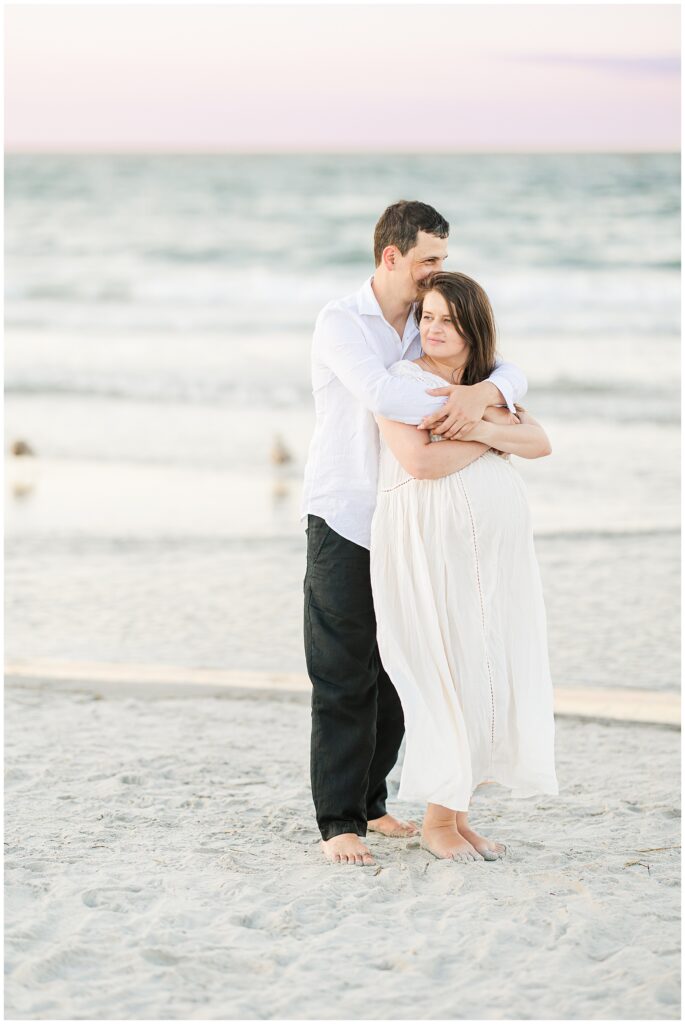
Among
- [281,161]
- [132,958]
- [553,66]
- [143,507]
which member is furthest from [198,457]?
[281,161]

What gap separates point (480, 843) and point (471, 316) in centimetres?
160

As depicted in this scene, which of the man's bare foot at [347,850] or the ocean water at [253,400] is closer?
the man's bare foot at [347,850]

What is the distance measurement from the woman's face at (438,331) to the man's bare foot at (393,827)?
1.53 meters

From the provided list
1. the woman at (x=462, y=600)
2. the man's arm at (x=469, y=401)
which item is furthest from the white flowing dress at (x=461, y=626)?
the man's arm at (x=469, y=401)

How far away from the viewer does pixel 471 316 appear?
3535mm

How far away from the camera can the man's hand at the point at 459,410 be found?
11.5ft

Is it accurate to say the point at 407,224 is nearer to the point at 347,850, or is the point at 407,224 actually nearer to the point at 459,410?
the point at 459,410

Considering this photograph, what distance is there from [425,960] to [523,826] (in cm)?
112

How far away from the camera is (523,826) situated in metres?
4.06

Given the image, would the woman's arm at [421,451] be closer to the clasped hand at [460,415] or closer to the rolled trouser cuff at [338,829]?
the clasped hand at [460,415]

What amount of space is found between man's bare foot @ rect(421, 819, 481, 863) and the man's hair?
1.75m

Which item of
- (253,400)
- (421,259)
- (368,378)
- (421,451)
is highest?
(253,400)

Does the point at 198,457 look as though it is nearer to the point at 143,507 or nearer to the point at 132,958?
the point at 143,507

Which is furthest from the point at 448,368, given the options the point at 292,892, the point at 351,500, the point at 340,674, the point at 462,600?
the point at 292,892
